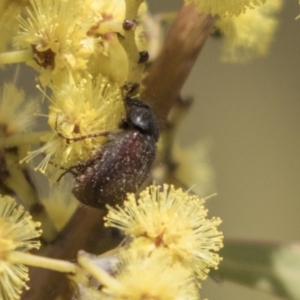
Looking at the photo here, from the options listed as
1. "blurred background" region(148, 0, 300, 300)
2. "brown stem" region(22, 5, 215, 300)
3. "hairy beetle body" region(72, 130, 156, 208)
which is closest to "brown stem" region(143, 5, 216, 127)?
"brown stem" region(22, 5, 215, 300)

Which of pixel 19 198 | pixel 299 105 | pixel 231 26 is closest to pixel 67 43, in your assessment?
pixel 19 198

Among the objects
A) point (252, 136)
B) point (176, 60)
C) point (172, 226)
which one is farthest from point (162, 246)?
point (252, 136)

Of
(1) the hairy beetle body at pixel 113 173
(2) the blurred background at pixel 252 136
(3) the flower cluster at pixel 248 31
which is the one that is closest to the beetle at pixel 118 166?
(1) the hairy beetle body at pixel 113 173

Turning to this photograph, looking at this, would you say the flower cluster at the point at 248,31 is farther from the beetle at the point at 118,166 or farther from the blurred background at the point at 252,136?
the blurred background at the point at 252,136

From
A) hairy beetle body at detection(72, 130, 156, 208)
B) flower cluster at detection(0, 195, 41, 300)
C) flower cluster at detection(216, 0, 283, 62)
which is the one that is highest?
flower cluster at detection(216, 0, 283, 62)

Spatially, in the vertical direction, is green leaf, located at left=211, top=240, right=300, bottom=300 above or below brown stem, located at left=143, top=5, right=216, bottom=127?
below

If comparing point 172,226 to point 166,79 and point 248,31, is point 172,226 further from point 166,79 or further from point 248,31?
point 248,31

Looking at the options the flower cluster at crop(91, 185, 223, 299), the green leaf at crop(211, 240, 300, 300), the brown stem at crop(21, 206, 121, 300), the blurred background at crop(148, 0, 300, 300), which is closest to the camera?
the flower cluster at crop(91, 185, 223, 299)

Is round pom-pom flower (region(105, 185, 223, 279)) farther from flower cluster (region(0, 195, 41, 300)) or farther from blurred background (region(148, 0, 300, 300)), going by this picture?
blurred background (region(148, 0, 300, 300))
